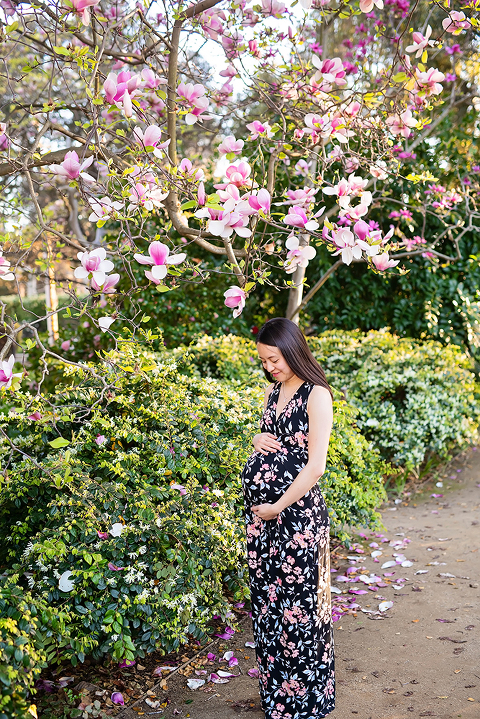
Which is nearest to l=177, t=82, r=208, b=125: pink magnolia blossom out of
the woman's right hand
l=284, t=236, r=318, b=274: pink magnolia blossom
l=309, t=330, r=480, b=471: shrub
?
l=284, t=236, r=318, b=274: pink magnolia blossom

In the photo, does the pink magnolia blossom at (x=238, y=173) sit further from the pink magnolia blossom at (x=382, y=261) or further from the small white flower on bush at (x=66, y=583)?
the small white flower on bush at (x=66, y=583)

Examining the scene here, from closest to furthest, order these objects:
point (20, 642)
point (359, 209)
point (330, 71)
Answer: point (20, 642), point (359, 209), point (330, 71)

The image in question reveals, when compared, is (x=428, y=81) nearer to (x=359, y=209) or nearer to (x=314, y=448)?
(x=359, y=209)

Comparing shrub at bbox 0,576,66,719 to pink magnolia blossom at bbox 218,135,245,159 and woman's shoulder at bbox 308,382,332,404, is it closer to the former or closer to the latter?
woman's shoulder at bbox 308,382,332,404

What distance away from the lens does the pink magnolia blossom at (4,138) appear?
2.30 meters

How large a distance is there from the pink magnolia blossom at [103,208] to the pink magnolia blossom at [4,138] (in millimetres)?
431

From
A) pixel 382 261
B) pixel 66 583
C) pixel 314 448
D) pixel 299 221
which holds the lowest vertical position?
pixel 66 583

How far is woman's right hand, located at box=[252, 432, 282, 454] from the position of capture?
237 centimetres

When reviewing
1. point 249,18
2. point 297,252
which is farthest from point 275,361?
point 249,18

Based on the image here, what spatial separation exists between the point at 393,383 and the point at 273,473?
3034 mm

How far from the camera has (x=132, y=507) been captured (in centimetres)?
265

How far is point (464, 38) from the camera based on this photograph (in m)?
7.42

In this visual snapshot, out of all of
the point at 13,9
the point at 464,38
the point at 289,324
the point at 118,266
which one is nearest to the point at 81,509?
the point at 289,324

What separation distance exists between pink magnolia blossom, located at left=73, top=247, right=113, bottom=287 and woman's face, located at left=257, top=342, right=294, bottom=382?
64cm
